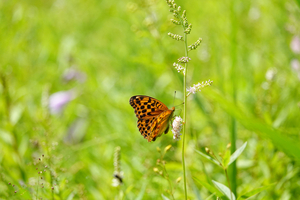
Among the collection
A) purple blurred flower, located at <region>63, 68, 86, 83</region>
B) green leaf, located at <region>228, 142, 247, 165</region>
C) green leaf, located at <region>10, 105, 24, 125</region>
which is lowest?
green leaf, located at <region>10, 105, 24, 125</region>

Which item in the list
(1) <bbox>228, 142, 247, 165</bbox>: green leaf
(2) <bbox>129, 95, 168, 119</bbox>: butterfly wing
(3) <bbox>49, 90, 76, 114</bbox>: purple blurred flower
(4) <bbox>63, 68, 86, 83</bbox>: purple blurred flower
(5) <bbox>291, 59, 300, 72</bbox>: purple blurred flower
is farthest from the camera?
(4) <bbox>63, 68, 86, 83</bbox>: purple blurred flower

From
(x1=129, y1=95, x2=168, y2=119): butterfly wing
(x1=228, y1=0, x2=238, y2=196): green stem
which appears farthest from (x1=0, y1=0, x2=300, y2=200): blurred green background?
(x1=129, y1=95, x2=168, y2=119): butterfly wing

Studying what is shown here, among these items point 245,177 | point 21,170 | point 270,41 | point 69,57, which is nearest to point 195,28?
point 270,41

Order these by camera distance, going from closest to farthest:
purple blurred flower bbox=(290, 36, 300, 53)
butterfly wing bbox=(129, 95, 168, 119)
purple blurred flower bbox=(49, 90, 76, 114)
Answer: butterfly wing bbox=(129, 95, 168, 119) < purple blurred flower bbox=(290, 36, 300, 53) < purple blurred flower bbox=(49, 90, 76, 114)

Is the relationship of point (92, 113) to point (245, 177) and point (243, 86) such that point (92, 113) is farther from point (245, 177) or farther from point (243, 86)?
point (245, 177)

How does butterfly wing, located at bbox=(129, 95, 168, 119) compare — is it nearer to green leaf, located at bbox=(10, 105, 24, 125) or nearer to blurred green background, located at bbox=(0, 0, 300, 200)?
blurred green background, located at bbox=(0, 0, 300, 200)

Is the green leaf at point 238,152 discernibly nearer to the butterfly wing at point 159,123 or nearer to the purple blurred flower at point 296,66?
the butterfly wing at point 159,123
